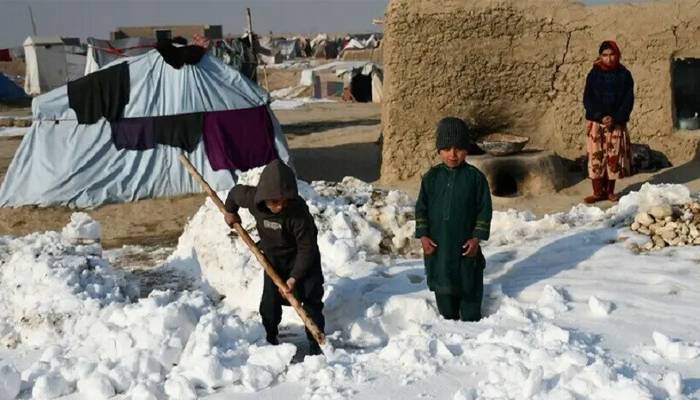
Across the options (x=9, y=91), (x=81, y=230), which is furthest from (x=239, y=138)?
(x=9, y=91)

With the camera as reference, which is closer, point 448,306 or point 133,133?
point 448,306

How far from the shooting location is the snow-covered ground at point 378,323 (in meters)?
2.96

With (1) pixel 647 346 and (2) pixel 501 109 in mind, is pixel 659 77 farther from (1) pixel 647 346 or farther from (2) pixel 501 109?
(1) pixel 647 346

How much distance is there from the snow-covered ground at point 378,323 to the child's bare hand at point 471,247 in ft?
1.08

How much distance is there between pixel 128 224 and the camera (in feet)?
27.1

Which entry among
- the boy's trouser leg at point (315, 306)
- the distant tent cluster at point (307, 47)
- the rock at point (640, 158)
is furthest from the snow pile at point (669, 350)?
the distant tent cluster at point (307, 47)

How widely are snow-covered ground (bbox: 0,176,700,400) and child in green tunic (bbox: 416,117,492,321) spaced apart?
154 mm

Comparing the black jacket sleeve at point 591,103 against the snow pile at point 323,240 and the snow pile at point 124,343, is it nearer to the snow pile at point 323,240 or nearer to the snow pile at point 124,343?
the snow pile at point 323,240

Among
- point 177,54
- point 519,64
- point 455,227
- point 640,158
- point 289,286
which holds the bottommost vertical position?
point 640,158

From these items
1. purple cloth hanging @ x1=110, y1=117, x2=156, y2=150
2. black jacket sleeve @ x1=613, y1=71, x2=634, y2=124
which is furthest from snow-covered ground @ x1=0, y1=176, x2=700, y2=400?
purple cloth hanging @ x1=110, y1=117, x2=156, y2=150

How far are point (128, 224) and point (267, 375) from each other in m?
5.62

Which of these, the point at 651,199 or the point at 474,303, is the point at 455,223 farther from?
the point at 651,199

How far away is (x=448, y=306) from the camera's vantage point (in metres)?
3.79

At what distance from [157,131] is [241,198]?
19.4 feet
